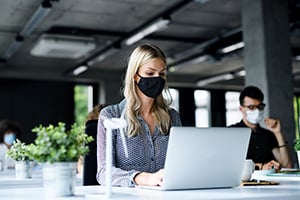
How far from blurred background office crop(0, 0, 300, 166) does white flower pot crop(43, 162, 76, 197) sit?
5.83 ft

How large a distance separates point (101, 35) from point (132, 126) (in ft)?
19.9

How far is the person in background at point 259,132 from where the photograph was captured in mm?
3744

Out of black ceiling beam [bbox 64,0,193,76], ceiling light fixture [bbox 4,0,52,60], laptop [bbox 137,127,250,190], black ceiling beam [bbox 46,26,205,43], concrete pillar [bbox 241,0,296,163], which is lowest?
laptop [bbox 137,127,250,190]

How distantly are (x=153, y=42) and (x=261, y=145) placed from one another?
17.4 feet

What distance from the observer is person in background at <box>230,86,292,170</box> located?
3744 millimetres

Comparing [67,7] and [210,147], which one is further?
[67,7]

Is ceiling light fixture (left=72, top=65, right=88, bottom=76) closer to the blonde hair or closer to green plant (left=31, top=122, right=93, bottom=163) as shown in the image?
the blonde hair

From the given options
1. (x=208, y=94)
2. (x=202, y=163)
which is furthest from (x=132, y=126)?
(x=208, y=94)

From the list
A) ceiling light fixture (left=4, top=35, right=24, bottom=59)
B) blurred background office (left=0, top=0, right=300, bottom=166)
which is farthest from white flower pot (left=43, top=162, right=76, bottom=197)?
ceiling light fixture (left=4, top=35, right=24, bottom=59)

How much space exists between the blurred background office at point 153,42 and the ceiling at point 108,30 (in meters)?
0.02

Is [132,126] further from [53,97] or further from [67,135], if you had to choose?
[53,97]

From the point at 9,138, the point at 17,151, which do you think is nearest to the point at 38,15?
the point at 9,138

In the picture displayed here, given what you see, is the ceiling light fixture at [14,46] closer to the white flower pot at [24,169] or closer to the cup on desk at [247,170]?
the white flower pot at [24,169]

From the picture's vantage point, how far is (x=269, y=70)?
225 inches
